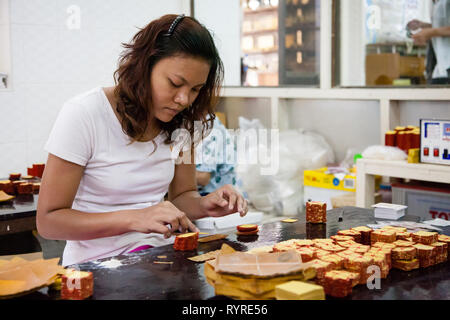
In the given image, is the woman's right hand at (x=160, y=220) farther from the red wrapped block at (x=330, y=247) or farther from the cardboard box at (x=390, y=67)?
the cardboard box at (x=390, y=67)

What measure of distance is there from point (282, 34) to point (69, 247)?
11.2ft

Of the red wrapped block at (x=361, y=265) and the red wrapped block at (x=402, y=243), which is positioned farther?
the red wrapped block at (x=402, y=243)

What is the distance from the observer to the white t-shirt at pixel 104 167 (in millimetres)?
1681

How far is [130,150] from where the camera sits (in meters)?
1.80

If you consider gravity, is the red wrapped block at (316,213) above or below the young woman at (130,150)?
below

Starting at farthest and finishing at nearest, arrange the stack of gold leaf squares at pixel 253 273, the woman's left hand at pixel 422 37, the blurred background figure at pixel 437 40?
the woman's left hand at pixel 422 37 → the blurred background figure at pixel 437 40 → the stack of gold leaf squares at pixel 253 273


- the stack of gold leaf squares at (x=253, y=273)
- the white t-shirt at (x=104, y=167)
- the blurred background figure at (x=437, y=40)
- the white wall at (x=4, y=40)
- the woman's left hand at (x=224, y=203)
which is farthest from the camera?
the white wall at (x=4, y=40)

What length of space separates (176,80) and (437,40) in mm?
2694

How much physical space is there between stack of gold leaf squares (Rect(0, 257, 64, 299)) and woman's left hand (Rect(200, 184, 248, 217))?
0.70 m


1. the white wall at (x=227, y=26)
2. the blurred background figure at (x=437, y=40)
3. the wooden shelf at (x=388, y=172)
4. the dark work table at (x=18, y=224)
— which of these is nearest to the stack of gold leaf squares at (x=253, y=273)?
the dark work table at (x=18, y=224)

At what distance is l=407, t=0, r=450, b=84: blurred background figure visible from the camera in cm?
357

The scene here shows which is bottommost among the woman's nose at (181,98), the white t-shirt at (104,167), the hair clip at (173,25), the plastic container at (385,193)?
the plastic container at (385,193)

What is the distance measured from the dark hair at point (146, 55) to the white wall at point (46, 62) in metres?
2.69

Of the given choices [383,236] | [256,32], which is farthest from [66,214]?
[256,32]
